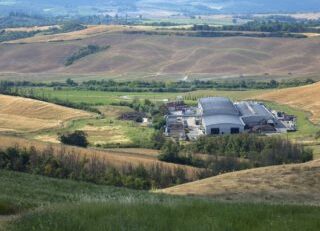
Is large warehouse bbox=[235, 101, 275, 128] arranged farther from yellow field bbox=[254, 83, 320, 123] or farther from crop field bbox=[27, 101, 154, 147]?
crop field bbox=[27, 101, 154, 147]

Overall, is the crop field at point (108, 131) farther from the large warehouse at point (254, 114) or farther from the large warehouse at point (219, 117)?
the large warehouse at point (254, 114)

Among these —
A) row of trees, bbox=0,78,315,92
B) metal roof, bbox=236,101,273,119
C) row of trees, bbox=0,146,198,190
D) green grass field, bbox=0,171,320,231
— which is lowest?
row of trees, bbox=0,78,315,92

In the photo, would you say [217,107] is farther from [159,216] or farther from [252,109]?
[159,216]

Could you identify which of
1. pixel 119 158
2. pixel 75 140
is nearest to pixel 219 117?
pixel 75 140

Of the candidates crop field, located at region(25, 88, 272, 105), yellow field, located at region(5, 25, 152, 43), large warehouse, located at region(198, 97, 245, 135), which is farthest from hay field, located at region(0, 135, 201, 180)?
yellow field, located at region(5, 25, 152, 43)

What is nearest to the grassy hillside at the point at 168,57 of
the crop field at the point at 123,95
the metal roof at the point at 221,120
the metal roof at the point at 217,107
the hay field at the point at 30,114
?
the crop field at the point at 123,95

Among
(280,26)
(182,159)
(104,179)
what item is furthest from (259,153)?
(280,26)
